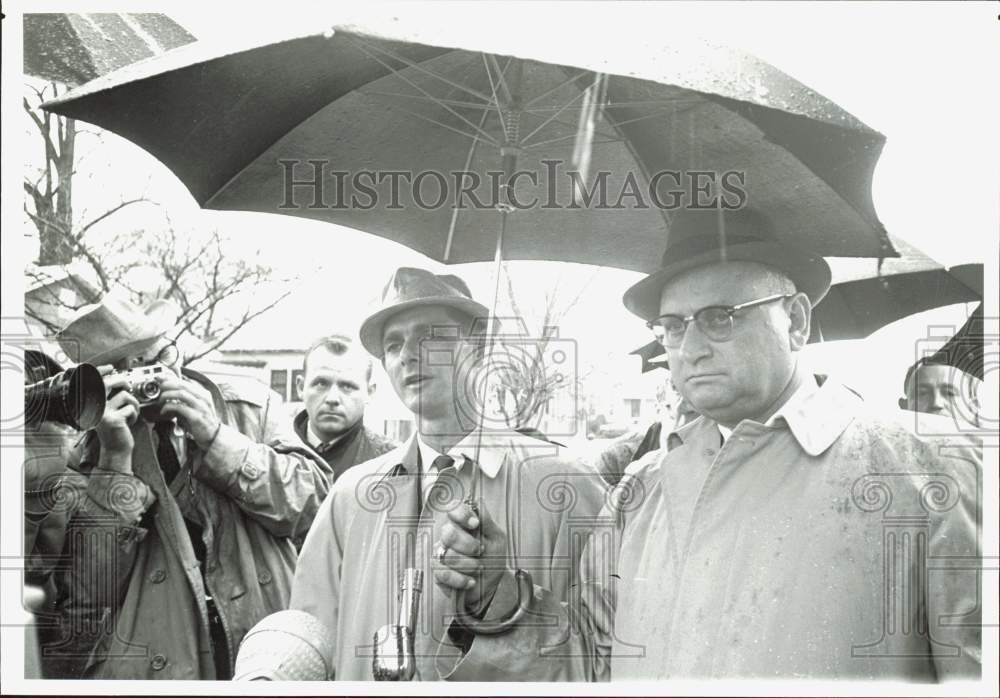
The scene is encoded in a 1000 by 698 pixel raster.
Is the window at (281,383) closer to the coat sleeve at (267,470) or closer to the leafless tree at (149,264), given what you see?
the coat sleeve at (267,470)

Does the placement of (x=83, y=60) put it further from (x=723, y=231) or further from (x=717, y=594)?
(x=717, y=594)

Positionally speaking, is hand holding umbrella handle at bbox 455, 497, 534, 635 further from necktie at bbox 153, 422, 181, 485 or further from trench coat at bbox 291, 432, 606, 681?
necktie at bbox 153, 422, 181, 485

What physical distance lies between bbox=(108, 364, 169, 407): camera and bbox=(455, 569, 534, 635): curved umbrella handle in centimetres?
127

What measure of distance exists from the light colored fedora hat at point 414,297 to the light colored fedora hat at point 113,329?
726 mm

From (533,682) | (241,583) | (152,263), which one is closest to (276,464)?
(241,583)

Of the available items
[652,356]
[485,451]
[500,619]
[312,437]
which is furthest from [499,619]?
[652,356]

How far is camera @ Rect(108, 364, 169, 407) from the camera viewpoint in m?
4.22

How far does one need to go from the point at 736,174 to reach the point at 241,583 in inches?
87.0

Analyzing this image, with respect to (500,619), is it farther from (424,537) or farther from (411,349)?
(411,349)

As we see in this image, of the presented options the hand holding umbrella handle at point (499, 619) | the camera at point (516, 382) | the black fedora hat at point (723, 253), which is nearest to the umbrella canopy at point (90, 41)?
the camera at point (516, 382)

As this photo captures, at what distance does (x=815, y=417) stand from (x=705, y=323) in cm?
48

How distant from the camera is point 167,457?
13.9ft

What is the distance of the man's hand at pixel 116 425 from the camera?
4203 millimetres

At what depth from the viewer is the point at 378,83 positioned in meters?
4.06
